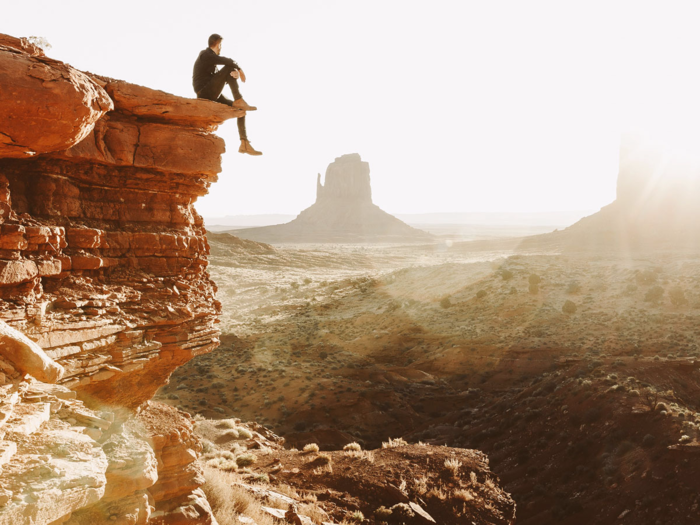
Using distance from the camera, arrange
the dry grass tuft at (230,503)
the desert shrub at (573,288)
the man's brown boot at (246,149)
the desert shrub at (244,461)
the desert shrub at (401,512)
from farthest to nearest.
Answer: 1. the desert shrub at (573,288)
2. the desert shrub at (244,461)
3. the desert shrub at (401,512)
4. the dry grass tuft at (230,503)
5. the man's brown boot at (246,149)

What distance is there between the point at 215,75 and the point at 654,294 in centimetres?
3759

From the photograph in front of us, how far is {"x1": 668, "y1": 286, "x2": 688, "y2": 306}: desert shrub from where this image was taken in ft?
111

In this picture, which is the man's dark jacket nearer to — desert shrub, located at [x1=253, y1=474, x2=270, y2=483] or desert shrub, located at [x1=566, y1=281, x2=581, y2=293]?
desert shrub, located at [x1=253, y1=474, x2=270, y2=483]

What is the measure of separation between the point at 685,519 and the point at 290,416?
612 inches

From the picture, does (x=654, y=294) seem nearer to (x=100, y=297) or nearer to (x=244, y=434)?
(x=244, y=434)

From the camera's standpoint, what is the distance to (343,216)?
149 metres

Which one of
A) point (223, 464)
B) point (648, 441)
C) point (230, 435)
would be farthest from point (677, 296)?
point (223, 464)

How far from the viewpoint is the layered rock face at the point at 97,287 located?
167 inches

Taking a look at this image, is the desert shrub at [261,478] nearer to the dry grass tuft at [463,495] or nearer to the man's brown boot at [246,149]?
the dry grass tuft at [463,495]

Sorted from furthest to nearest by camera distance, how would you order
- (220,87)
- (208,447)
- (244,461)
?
(208,447), (244,461), (220,87)

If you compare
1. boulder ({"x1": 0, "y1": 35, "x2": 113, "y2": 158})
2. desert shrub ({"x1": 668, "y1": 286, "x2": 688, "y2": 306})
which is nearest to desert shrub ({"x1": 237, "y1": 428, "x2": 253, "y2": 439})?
boulder ({"x1": 0, "y1": 35, "x2": 113, "y2": 158})

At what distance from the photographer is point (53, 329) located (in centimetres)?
576

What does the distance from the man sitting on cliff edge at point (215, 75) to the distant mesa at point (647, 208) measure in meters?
64.2

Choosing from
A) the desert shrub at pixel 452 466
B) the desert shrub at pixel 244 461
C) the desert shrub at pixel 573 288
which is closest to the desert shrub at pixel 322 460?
the desert shrub at pixel 244 461
